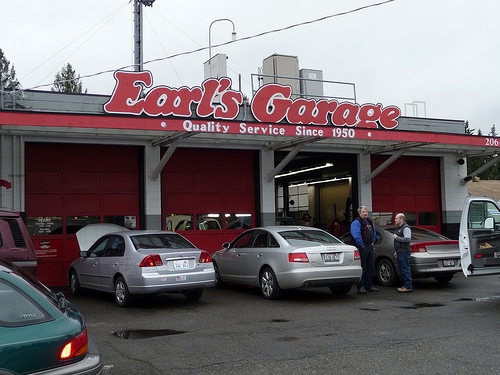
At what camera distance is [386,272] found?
13.0 meters

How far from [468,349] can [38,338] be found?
5023mm

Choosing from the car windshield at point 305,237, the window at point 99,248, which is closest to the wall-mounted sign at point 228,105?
the window at point 99,248

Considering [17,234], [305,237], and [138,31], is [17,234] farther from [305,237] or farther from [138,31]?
[138,31]

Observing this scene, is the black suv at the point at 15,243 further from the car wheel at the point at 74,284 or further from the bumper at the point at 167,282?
the car wheel at the point at 74,284

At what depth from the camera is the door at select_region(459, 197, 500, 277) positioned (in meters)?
10.1

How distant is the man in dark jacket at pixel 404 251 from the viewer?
1170 centimetres

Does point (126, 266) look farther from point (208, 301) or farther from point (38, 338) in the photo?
point (38, 338)

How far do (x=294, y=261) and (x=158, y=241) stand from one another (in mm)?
2523

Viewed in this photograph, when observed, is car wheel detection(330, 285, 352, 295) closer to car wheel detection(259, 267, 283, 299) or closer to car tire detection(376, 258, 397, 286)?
car wheel detection(259, 267, 283, 299)

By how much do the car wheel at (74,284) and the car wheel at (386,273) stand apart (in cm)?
650

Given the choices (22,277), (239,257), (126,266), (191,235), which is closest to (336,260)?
(239,257)

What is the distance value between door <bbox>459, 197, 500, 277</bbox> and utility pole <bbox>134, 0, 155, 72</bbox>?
48.7ft

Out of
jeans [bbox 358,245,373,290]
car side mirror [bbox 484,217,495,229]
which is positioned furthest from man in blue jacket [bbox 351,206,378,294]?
car side mirror [bbox 484,217,495,229]

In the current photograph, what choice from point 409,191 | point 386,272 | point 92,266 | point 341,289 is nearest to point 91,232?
point 92,266
